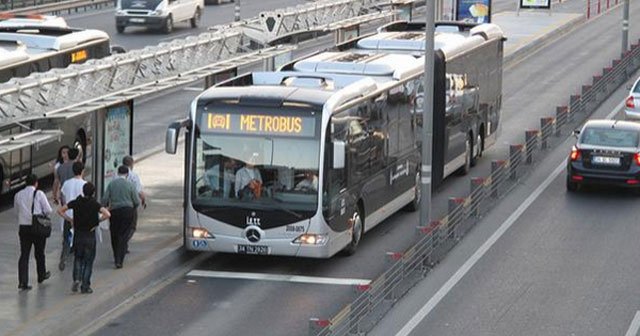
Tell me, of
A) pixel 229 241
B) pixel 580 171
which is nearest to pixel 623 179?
pixel 580 171

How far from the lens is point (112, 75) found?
27.5 metres

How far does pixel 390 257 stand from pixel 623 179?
33.7 feet

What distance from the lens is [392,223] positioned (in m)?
28.9

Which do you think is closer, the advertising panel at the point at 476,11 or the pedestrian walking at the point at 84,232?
the pedestrian walking at the point at 84,232

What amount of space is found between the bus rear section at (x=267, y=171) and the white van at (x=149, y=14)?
125 ft

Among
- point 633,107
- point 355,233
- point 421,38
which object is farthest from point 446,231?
point 633,107

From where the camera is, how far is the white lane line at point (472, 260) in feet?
71.1

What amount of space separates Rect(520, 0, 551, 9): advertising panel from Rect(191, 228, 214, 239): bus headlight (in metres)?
48.8

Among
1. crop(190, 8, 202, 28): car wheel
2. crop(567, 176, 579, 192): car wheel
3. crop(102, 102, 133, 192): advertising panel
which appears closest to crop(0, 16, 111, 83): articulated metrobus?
crop(102, 102, 133, 192): advertising panel

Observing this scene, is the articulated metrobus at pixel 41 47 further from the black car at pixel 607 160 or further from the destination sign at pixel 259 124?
the black car at pixel 607 160

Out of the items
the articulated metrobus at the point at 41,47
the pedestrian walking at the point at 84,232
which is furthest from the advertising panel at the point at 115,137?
the pedestrian walking at the point at 84,232

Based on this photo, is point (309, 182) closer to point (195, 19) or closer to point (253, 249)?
point (253, 249)

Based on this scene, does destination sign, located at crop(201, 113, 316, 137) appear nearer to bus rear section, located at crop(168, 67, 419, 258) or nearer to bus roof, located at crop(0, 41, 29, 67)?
bus rear section, located at crop(168, 67, 419, 258)

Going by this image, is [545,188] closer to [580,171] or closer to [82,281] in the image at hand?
[580,171]
